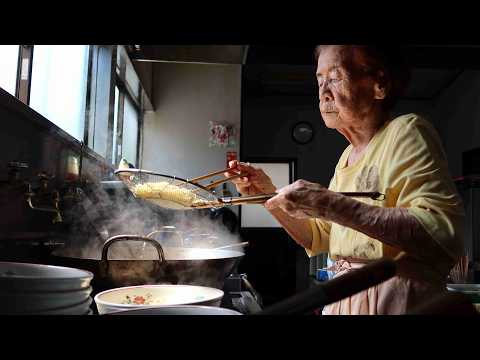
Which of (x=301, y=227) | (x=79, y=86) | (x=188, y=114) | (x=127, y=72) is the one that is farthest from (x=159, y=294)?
(x=188, y=114)

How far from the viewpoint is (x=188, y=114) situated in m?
3.82

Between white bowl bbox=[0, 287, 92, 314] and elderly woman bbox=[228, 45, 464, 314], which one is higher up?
elderly woman bbox=[228, 45, 464, 314]

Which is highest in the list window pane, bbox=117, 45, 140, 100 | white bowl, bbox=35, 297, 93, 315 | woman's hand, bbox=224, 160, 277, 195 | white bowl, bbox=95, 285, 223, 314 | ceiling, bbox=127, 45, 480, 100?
window pane, bbox=117, 45, 140, 100

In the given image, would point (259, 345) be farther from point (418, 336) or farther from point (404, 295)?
point (404, 295)

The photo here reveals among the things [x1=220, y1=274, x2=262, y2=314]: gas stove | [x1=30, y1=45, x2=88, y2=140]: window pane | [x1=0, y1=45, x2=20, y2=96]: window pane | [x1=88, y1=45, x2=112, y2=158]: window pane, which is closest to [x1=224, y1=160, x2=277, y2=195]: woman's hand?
[x1=220, y1=274, x2=262, y2=314]: gas stove

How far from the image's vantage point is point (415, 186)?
0.80 meters

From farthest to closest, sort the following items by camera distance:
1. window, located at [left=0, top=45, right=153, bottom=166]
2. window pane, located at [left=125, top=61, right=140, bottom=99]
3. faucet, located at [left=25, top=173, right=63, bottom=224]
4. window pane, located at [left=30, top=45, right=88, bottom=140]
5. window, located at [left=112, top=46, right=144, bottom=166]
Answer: window pane, located at [left=125, top=61, right=140, bottom=99]
window, located at [left=112, top=46, right=144, bottom=166]
window pane, located at [left=30, top=45, right=88, bottom=140]
window, located at [left=0, top=45, right=153, bottom=166]
faucet, located at [left=25, top=173, right=63, bottom=224]

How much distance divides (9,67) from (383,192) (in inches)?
53.6

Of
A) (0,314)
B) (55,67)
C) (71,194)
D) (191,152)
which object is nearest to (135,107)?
(191,152)

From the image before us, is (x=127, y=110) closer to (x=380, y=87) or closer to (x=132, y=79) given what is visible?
(x=132, y=79)

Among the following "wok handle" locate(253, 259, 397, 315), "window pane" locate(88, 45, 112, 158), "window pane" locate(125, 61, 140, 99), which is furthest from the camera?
"window pane" locate(125, 61, 140, 99)

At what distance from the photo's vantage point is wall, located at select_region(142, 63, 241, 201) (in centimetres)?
369

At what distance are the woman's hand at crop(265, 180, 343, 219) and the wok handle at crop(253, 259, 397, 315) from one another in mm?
251

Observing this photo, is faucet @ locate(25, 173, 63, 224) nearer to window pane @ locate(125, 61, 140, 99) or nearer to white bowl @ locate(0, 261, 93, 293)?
white bowl @ locate(0, 261, 93, 293)
